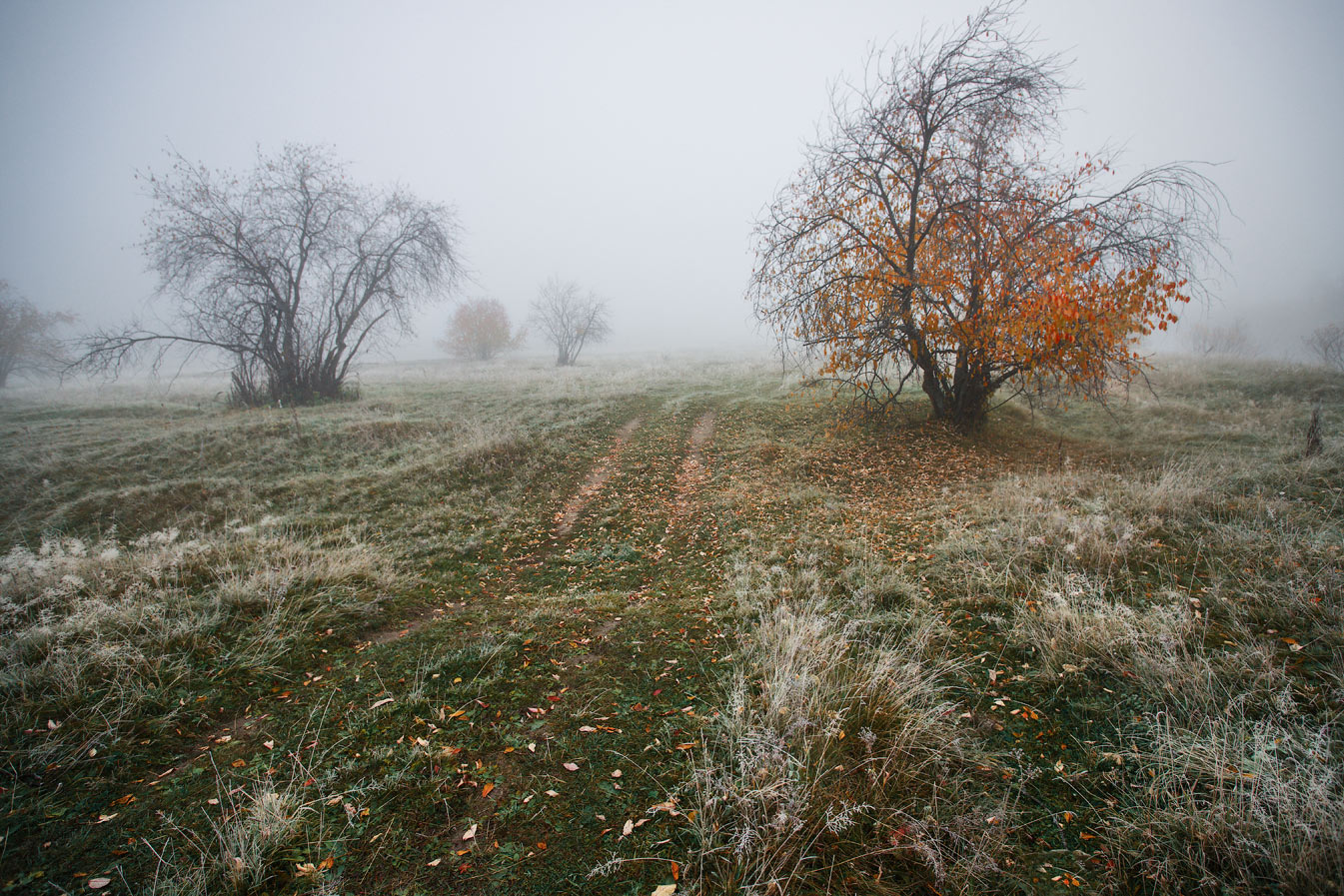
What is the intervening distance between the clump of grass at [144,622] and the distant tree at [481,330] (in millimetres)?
47339

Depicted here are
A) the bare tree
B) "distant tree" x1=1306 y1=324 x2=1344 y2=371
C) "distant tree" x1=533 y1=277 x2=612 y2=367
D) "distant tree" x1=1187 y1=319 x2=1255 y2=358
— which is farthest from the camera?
"distant tree" x1=1187 y1=319 x2=1255 y2=358

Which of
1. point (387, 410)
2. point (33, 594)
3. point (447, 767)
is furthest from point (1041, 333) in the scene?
point (387, 410)

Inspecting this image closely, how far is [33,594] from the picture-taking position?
5.18 meters

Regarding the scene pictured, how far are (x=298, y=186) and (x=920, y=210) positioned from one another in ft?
70.3

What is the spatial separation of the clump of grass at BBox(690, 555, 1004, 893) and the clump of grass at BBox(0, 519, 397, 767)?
12.6ft

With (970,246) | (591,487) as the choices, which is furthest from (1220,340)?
(591,487)

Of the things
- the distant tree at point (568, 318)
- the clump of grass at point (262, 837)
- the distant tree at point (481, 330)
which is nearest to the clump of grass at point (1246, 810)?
the clump of grass at point (262, 837)

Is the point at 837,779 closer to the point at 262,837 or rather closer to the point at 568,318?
the point at 262,837

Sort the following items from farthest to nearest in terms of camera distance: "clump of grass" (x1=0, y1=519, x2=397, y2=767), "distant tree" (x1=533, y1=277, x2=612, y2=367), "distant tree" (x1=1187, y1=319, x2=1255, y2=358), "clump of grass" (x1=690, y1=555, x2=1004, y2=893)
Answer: "distant tree" (x1=1187, y1=319, x2=1255, y2=358), "distant tree" (x1=533, y1=277, x2=612, y2=367), "clump of grass" (x1=0, y1=519, x2=397, y2=767), "clump of grass" (x1=690, y1=555, x2=1004, y2=893)

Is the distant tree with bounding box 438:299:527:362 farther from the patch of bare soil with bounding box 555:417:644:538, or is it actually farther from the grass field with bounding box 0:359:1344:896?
the grass field with bounding box 0:359:1344:896

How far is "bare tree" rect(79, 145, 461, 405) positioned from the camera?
1731 cm

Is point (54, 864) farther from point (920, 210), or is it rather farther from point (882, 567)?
point (920, 210)

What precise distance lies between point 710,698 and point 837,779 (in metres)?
1.10

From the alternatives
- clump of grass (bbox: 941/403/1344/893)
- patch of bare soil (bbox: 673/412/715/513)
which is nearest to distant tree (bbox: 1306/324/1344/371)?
clump of grass (bbox: 941/403/1344/893)
